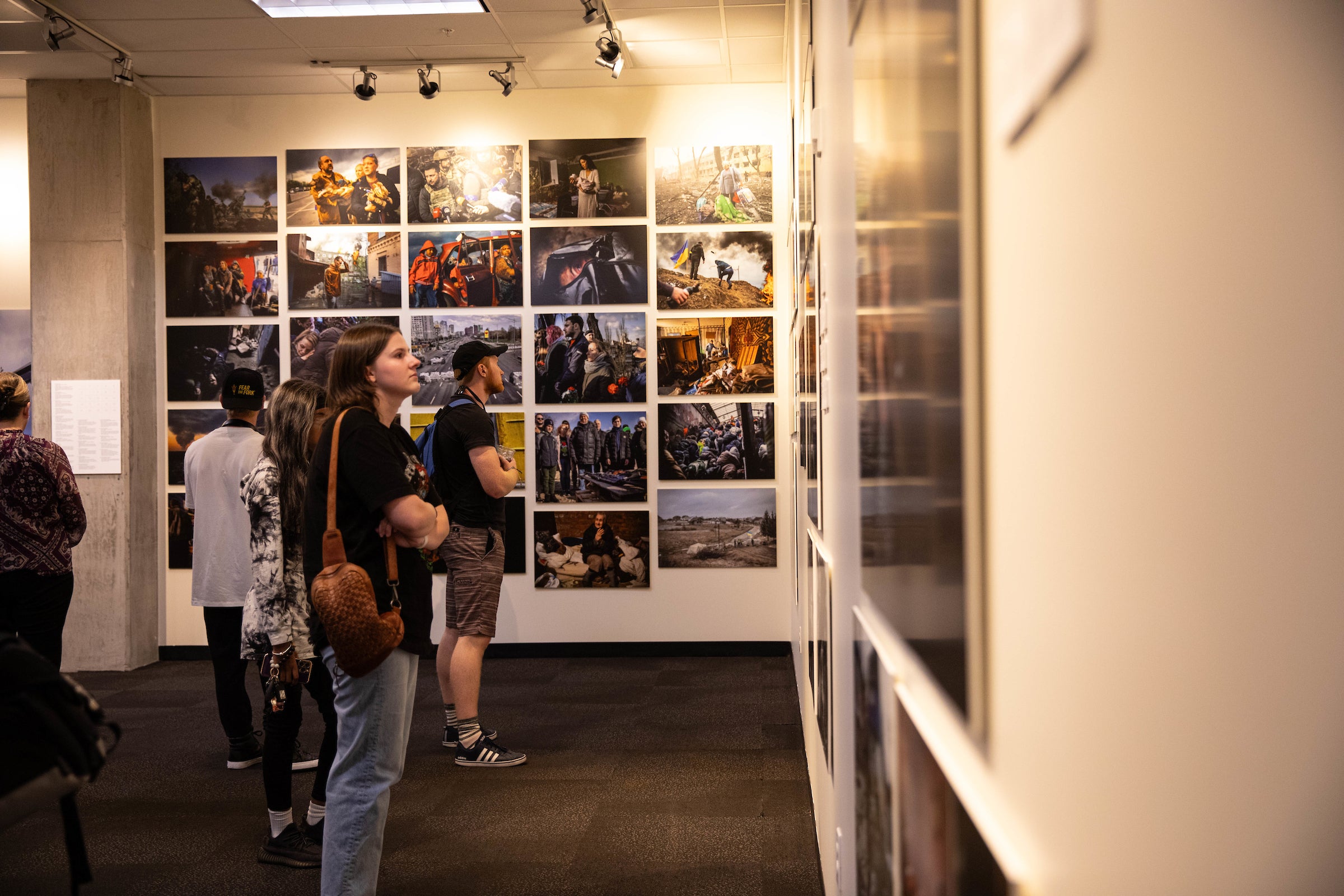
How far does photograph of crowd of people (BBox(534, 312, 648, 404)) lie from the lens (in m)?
6.45

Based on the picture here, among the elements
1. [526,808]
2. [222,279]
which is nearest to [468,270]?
[222,279]

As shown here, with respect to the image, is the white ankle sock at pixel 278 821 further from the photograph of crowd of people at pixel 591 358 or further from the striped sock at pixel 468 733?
the photograph of crowd of people at pixel 591 358

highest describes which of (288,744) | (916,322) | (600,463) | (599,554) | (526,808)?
(916,322)

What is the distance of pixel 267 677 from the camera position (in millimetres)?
2977

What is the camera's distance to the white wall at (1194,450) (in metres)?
0.33

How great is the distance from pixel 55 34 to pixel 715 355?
4.27 m

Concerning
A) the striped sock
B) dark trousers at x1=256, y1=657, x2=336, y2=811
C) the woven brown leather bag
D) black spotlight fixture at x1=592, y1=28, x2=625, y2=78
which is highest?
black spotlight fixture at x1=592, y1=28, x2=625, y2=78

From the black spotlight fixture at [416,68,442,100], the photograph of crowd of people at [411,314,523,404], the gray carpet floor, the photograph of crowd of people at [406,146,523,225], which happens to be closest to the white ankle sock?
the gray carpet floor

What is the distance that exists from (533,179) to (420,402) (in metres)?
1.71

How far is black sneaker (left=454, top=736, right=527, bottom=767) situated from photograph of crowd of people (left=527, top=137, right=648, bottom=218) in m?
3.71

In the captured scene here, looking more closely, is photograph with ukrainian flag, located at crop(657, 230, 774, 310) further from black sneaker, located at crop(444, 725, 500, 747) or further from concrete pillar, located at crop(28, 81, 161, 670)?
concrete pillar, located at crop(28, 81, 161, 670)

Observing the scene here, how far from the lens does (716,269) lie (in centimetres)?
641

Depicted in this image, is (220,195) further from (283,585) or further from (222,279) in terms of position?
(283,585)

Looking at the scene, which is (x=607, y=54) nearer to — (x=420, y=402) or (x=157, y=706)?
(x=420, y=402)
